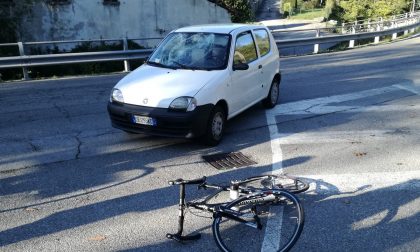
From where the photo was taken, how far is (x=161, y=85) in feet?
21.3

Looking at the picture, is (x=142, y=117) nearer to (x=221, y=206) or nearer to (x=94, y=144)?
(x=94, y=144)

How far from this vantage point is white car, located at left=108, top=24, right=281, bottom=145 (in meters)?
6.27

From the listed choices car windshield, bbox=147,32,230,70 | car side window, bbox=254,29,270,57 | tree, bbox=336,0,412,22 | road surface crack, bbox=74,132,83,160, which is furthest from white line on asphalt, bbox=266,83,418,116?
tree, bbox=336,0,412,22

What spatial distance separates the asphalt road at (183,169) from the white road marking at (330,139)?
2 cm

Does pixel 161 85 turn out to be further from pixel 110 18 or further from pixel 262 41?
pixel 110 18

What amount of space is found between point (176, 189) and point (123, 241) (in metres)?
1.23

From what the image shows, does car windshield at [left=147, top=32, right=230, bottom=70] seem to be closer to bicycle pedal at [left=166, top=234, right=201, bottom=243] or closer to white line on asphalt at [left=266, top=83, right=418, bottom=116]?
white line on asphalt at [left=266, top=83, right=418, bottom=116]

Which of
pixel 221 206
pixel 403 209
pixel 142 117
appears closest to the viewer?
pixel 221 206

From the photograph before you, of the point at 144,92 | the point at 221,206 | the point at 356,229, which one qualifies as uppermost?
the point at 144,92

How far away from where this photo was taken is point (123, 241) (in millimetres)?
4074

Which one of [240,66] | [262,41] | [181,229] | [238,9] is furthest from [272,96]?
[238,9]

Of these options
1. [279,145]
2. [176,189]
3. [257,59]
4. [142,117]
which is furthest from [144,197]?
[257,59]

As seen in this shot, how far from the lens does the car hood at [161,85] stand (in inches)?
247

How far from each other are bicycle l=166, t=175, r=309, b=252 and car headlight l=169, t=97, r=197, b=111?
183 cm
